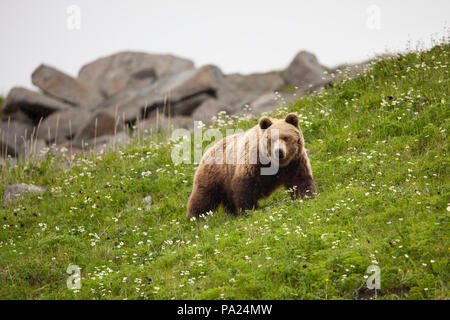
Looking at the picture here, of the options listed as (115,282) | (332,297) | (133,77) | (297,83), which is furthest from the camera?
(133,77)

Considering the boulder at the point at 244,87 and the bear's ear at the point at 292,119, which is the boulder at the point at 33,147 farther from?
the boulder at the point at 244,87

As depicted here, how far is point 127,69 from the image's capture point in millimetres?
27062

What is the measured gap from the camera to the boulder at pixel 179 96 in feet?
69.6

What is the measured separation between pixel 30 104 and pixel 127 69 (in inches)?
254

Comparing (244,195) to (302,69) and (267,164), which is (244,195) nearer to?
(267,164)

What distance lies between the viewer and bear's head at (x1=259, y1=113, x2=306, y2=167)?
6.67 metres

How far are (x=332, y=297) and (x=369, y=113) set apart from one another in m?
5.28

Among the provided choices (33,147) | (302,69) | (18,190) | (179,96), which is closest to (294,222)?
(18,190)

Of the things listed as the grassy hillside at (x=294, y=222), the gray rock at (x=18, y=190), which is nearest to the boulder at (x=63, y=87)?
the grassy hillside at (x=294, y=222)

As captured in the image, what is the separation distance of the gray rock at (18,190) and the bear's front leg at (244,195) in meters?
4.87

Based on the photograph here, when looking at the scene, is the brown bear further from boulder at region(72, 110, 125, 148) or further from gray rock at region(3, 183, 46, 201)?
boulder at region(72, 110, 125, 148)
